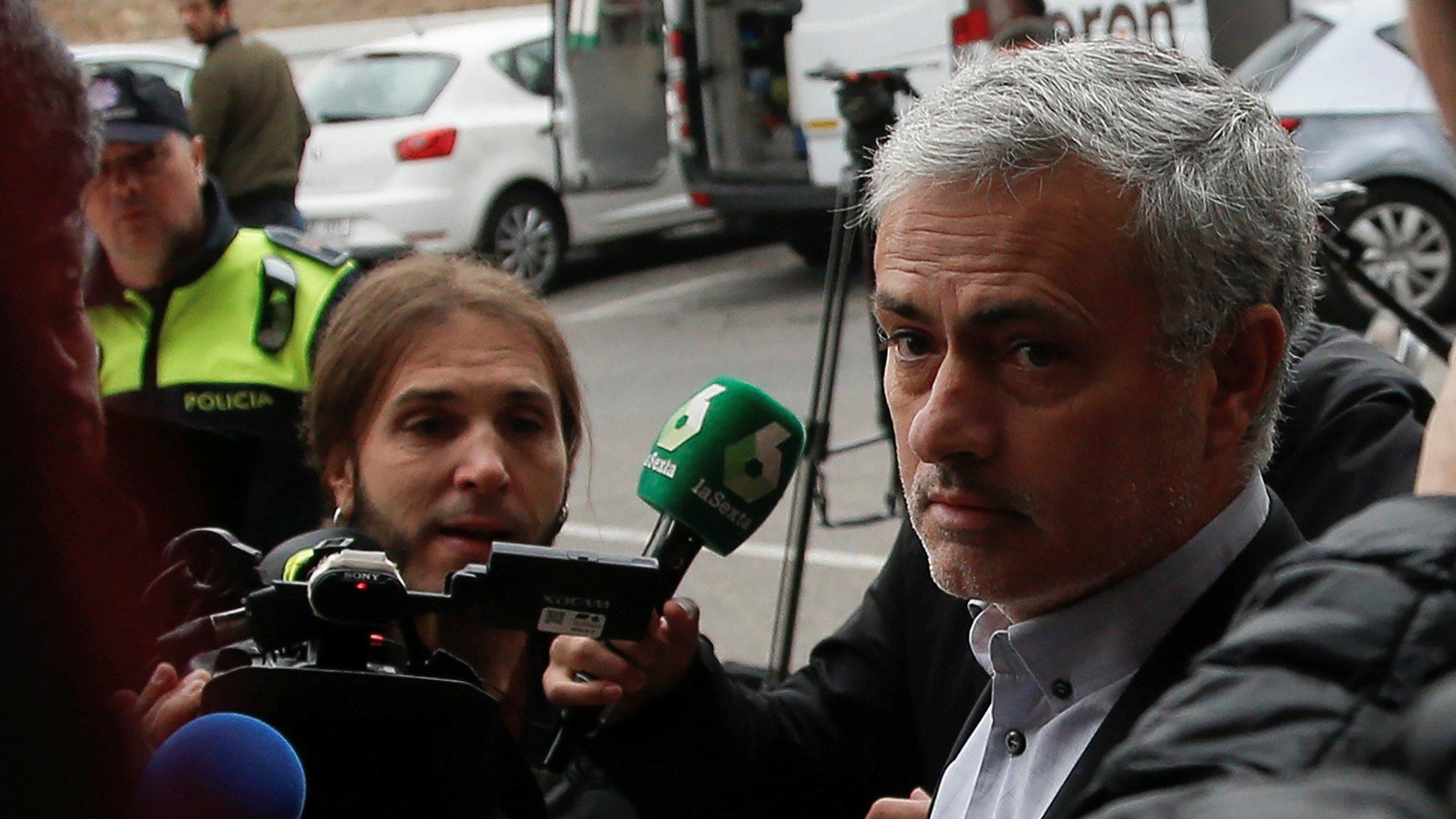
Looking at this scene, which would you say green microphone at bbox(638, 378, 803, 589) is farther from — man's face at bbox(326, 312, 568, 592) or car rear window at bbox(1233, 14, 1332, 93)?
car rear window at bbox(1233, 14, 1332, 93)

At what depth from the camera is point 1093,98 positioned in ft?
5.44

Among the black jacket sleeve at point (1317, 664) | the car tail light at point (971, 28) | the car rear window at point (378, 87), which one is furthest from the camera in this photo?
the car rear window at point (378, 87)

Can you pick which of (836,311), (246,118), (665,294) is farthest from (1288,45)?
(665,294)

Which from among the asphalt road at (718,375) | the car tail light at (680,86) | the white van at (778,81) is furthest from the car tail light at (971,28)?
the car tail light at (680,86)

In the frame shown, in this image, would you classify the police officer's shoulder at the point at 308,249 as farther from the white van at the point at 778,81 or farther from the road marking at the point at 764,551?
the white van at the point at 778,81

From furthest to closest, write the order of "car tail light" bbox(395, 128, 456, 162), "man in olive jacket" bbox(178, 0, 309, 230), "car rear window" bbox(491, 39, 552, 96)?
"car rear window" bbox(491, 39, 552, 96), "car tail light" bbox(395, 128, 456, 162), "man in olive jacket" bbox(178, 0, 309, 230)

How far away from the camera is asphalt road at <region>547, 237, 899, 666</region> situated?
5.96 meters

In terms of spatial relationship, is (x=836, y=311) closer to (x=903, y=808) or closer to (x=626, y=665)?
(x=626, y=665)

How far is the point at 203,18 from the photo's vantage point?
729cm

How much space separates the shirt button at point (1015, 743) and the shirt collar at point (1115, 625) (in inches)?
1.6

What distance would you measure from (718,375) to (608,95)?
1.96m

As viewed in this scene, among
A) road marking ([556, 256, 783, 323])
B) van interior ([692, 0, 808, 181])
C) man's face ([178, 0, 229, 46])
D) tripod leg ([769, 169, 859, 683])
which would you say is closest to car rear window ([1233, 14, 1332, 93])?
van interior ([692, 0, 808, 181])

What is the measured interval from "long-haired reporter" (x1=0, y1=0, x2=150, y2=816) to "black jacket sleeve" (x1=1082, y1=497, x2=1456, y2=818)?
0.49 m

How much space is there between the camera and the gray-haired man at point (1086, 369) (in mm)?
1632
